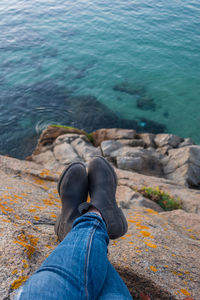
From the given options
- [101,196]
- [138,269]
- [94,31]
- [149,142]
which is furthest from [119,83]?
[138,269]

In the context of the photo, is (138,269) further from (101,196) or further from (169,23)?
(169,23)

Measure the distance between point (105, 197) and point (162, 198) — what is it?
209 centimetres

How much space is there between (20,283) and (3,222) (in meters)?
0.87

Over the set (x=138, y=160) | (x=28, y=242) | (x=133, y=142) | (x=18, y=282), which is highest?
(x=18, y=282)

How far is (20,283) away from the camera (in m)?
1.63

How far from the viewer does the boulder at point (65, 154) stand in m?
7.14

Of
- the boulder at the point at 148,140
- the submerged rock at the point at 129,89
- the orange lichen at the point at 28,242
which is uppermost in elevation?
the orange lichen at the point at 28,242

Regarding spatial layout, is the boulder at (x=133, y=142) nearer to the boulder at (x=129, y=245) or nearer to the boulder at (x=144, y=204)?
the boulder at (x=144, y=204)

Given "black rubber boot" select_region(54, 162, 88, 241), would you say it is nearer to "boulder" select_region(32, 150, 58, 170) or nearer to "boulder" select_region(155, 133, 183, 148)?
"boulder" select_region(32, 150, 58, 170)

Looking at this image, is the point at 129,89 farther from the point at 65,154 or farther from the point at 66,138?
the point at 65,154

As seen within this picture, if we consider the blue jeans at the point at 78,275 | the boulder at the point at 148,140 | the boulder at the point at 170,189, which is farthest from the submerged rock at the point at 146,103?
the blue jeans at the point at 78,275

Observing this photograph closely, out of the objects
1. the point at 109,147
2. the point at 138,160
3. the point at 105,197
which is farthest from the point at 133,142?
the point at 105,197

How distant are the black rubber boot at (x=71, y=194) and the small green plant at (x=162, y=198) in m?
1.78

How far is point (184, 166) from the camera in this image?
702 cm
